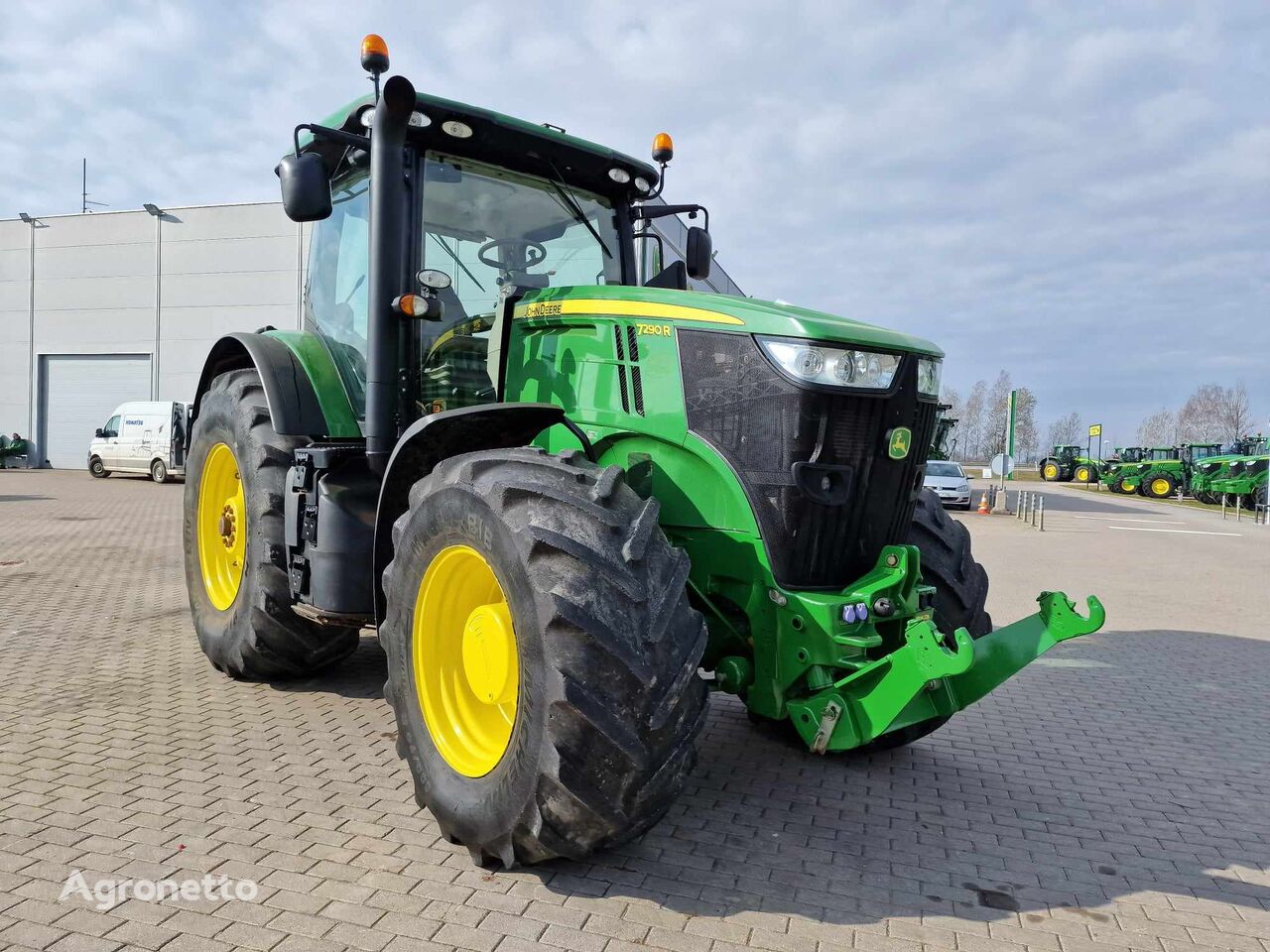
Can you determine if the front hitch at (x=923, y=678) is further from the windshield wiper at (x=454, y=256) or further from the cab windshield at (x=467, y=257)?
the windshield wiper at (x=454, y=256)

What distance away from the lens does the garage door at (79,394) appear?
1176 inches

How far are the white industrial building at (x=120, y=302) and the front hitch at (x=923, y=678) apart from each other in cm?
2739

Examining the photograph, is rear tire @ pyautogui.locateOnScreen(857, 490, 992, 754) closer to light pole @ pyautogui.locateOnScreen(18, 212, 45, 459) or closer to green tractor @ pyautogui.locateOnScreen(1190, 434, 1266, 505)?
green tractor @ pyautogui.locateOnScreen(1190, 434, 1266, 505)

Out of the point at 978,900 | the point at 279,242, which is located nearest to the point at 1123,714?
the point at 978,900

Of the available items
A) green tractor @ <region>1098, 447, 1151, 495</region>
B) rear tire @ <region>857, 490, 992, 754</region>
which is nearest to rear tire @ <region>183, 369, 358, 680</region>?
rear tire @ <region>857, 490, 992, 754</region>


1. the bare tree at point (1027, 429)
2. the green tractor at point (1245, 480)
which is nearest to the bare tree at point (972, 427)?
the bare tree at point (1027, 429)

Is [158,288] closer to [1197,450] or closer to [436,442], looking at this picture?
[436,442]

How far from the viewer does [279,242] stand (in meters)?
27.9

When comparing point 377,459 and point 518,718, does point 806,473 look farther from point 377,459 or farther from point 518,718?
point 377,459

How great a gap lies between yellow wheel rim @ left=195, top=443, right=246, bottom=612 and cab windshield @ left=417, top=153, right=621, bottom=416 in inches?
71.7

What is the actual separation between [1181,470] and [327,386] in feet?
129

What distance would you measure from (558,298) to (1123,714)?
4169mm

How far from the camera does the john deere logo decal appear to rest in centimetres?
343

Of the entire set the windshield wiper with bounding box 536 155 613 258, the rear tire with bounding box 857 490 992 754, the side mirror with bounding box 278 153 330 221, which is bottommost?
the rear tire with bounding box 857 490 992 754
